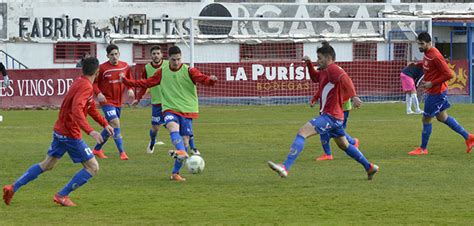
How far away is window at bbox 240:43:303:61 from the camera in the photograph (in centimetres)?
4369

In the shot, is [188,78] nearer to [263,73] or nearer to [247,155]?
[247,155]

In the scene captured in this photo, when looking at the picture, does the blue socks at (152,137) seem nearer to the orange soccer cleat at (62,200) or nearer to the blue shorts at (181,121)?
the blue shorts at (181,121)

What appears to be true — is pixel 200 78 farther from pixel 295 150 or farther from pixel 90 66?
pixel 90 66

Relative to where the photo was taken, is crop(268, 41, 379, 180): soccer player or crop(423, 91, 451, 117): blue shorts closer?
crop(268, 41, 379, 180): soccer player

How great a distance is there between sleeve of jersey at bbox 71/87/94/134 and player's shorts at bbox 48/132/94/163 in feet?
1.23

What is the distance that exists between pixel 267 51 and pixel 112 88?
24008 mm

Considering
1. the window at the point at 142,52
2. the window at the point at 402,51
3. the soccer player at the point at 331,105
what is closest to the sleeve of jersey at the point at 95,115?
the soccer player at the point at 331,105

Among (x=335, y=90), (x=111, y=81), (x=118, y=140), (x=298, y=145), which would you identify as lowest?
(x=118, y=140)

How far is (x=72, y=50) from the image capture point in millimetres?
43250

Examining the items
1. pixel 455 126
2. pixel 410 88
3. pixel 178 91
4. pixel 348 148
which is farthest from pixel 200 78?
pixel 410 88

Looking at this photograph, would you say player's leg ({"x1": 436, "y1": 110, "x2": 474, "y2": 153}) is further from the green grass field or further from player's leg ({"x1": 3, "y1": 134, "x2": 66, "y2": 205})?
player's leg ({"x1": 3, "y1": 134, "x2": 66, "y2": 205})

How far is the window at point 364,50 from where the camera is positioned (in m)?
45.9

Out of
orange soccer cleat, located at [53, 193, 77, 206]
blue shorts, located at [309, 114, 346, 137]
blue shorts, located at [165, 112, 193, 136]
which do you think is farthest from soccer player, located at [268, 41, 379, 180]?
orange soccer cleat, located at [53, 193, 77, 206]

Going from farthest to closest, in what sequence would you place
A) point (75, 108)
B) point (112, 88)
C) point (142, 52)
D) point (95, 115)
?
point (142, 52), point (112, 88), point (95, 115), point (75, 108)
